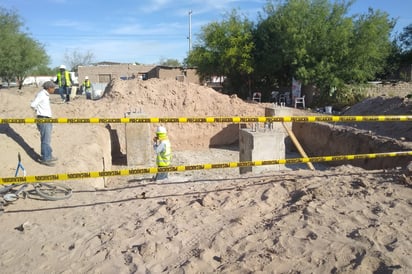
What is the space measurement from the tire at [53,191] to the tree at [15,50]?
35829 millimetres

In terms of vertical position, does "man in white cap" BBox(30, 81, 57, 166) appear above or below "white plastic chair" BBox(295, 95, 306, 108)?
below

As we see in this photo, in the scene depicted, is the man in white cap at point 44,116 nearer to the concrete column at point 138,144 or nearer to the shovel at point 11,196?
the shovel at point 11,196

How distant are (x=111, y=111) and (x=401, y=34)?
105 feet

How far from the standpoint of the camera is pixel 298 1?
2409 cm

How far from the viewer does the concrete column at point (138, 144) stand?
1290cm

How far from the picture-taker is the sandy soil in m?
3.37

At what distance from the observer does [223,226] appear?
4141 millimetres

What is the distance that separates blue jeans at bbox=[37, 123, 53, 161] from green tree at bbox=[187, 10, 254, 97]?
2009 cm

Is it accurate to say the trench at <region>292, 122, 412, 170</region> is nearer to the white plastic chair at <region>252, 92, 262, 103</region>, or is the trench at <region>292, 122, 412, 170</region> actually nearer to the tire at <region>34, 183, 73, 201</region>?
the tire at <region>34, 183, 73, 201</region>

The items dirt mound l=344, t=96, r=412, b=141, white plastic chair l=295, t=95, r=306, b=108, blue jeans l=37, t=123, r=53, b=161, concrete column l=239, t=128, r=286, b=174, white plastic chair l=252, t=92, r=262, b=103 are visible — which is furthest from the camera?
white plastic chair l=252, t=92, r=262, b=103

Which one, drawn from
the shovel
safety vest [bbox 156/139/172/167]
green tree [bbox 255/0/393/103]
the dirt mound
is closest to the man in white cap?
the shovel

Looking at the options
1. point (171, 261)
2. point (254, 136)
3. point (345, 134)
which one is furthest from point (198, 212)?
point (345, 134)

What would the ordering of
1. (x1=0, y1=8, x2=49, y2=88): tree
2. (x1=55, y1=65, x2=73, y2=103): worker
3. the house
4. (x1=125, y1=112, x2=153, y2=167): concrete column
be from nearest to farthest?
(x1=125, y1=112, x2=153, y2=167): concrete column → (x1=55, y1=65, x2=73, y2=103): worker → (x1=0, y1=8, x2=49, y2=88): tree → the house

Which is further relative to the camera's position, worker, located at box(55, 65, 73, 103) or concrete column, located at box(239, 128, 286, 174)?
worker, located at box(55, 65, 73, 103)
